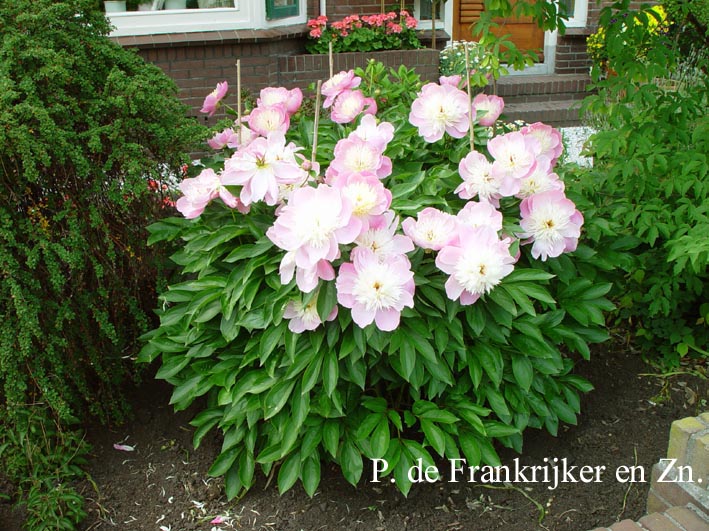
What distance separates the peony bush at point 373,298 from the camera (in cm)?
215

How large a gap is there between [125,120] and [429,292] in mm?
1258

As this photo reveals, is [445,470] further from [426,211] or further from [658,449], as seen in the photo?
[426,211]

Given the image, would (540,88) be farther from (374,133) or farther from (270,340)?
(270,340)

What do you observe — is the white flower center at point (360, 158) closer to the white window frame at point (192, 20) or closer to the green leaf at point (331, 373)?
the green leaf at point (331, 373)

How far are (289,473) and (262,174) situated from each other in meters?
0.96

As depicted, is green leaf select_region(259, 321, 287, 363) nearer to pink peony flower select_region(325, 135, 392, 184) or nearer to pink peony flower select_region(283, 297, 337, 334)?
pink peony flower select_region(283, 297, 337, 334)

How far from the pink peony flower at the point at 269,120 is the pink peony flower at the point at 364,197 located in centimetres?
74

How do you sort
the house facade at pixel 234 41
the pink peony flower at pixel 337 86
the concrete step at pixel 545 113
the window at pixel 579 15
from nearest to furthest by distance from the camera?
the pink peony flower at pixel 337 86 → the house facade at pixel 234 41 → the concrete step at pixel 545 113 → the window at pixel 579 15

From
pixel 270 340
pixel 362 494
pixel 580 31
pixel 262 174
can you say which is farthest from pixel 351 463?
pixel 580 31

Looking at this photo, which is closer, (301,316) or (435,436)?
(301,316)

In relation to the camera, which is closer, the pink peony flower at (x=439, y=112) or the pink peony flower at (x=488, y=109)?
the pink peony flower at (x=439, y=112)

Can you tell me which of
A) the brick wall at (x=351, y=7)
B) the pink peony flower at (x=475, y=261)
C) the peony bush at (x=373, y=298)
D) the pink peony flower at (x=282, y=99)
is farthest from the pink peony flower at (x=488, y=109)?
the brick wall at (x=351, y=7)

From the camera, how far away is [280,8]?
24.0 feet

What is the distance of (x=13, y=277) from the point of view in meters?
2.47
